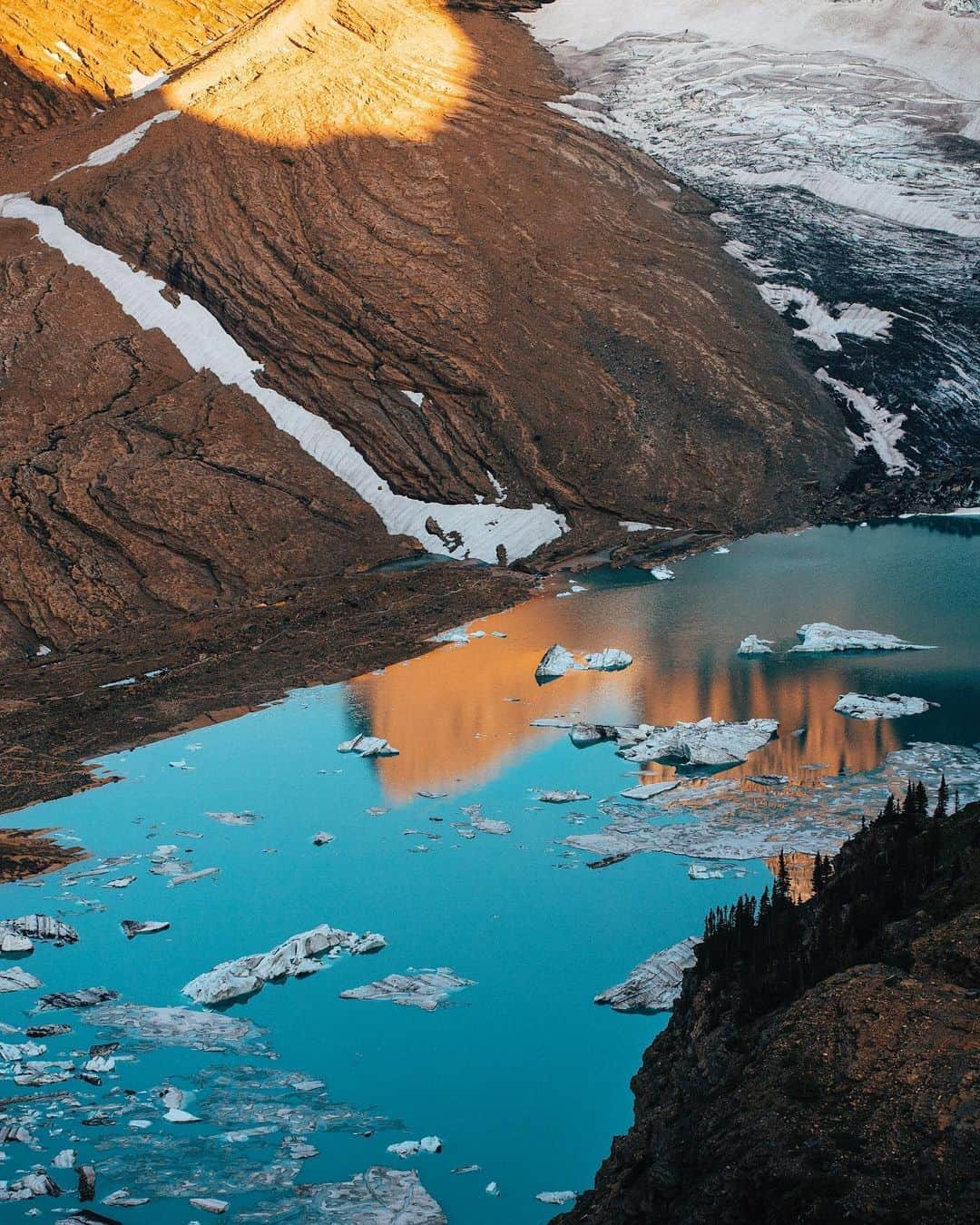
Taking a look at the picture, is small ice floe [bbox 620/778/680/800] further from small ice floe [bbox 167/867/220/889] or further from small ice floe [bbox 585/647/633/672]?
small ice floe [bbox 167/867/220/889]

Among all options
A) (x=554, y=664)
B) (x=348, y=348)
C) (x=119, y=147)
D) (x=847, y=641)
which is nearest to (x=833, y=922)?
(x=554, y=664)

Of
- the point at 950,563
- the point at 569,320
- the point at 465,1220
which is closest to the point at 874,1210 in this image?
the point at 465,1220

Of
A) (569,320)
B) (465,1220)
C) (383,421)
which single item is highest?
(569,320)

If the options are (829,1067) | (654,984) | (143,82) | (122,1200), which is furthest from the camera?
(143,82)

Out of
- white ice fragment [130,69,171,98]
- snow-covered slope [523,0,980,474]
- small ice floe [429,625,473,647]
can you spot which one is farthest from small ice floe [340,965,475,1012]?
white ice fragment [130,69,171,98]

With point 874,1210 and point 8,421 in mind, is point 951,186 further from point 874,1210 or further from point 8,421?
point 874,1210

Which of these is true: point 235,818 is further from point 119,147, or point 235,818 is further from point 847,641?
point 119,147
